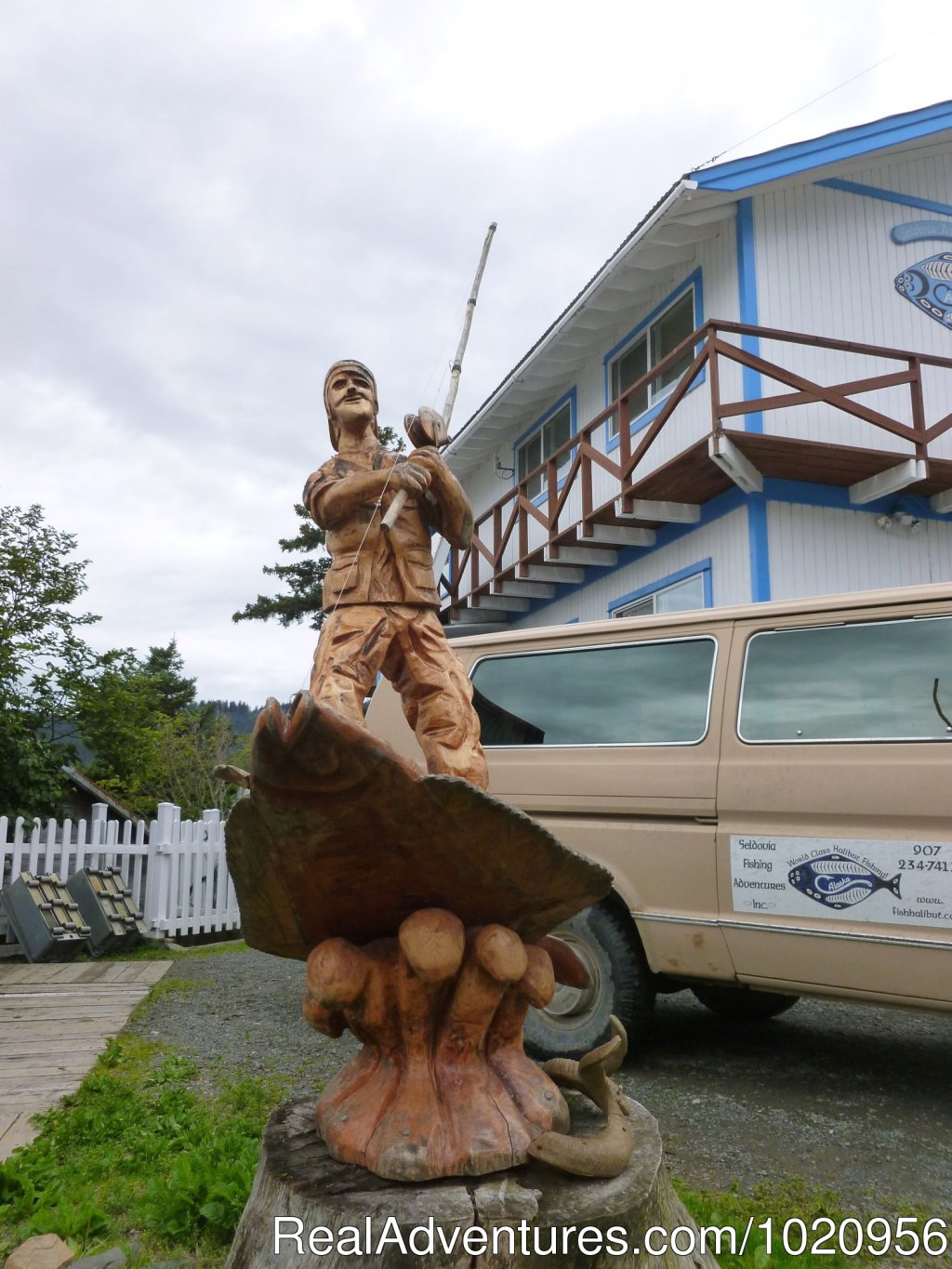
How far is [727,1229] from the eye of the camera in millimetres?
2467

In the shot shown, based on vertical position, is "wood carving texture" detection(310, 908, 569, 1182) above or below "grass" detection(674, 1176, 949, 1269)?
above

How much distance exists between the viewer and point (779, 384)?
9.28 meters

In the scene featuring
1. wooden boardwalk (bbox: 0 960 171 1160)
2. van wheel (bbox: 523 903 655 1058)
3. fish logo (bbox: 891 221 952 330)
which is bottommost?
wooden boardwalk (bbox: 0 960 171 1160)

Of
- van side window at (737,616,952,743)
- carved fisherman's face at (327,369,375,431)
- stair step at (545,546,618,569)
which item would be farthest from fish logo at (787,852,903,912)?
stair step at (545,546,618,569)

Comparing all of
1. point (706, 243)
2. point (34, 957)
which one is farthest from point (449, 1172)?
point (706, 243)

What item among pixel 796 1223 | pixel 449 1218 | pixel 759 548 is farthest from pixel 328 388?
pixel 759 548

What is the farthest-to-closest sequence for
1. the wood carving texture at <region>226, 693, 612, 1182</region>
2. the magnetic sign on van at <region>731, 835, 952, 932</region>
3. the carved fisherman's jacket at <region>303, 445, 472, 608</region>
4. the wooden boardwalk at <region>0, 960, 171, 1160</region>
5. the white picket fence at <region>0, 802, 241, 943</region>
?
the white picket fence at <region>0, 802, 241, 943</region>, the wooden boardwalk at <region>0, 960, 171, 1160</region>, the magnetic sign on van at <region>731, 835, 952, 932</region>, the carved fisherman's jacket at <region>303, 445, 472, 608</region>, the wood carving texture at <region>226, 693, 612, 1182</region>

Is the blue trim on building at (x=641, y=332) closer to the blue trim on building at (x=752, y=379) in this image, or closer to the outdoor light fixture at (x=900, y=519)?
the blue trim on building at (x=752, y=379)

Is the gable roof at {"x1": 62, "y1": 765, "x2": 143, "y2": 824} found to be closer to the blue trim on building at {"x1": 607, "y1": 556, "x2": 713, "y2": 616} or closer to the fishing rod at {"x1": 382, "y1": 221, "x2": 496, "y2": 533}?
the blue trim on building at {"x1": 607, "y1": 556, "x2": 713, "y2": 616}

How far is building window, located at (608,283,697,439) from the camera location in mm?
10991

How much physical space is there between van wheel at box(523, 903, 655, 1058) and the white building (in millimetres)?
5629

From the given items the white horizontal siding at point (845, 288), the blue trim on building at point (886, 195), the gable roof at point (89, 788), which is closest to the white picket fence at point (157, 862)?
the gable roof at point (89, 788)

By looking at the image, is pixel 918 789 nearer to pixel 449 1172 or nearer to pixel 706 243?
pixel 449 1172

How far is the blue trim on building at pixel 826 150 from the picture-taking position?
9.59 m
